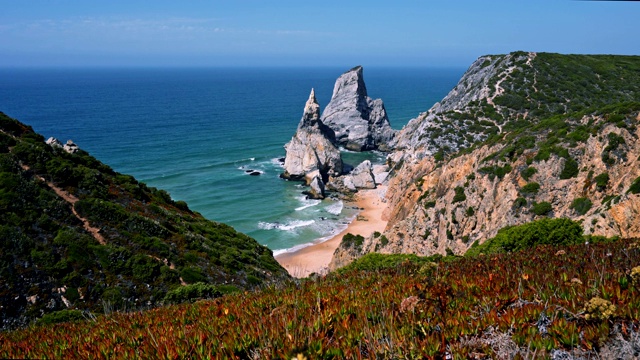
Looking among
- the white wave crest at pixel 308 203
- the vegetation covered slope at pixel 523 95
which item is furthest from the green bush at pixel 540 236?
the white wave crest at pixel 308 203

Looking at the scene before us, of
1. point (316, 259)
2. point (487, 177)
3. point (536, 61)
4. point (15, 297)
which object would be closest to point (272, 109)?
point (536, 61)

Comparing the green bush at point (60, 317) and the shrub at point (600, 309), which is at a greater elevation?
the shrub at point (600, 309)

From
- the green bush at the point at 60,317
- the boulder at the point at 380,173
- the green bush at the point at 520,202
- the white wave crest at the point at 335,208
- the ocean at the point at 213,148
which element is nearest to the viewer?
the green bush at the point at 60,317

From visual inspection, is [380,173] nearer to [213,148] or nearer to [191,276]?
[213,148]

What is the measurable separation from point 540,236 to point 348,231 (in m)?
36.5

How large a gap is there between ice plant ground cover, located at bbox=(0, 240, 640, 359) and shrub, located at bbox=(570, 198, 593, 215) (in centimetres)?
1575

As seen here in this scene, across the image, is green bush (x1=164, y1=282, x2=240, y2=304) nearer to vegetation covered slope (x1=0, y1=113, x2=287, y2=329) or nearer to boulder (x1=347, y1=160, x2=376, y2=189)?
vegetation covered slope (x1=0, y1=113, x2=287, y2=329)

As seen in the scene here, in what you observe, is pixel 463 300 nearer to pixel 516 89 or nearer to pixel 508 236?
pixel 508 236

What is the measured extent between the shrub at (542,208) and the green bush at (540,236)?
798cm

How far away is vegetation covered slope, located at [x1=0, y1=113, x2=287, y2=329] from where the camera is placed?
641 inches

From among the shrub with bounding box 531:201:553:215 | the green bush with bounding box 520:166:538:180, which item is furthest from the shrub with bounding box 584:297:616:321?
the green bush with bounding box 520:166:538:180

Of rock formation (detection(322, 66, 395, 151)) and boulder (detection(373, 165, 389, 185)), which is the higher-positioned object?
rock formation (detection(322, 66, 395, 151))

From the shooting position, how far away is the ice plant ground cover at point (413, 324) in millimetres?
4047

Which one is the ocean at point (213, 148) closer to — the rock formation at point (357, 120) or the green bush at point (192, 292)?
the rock formation at point (357, 120)
